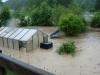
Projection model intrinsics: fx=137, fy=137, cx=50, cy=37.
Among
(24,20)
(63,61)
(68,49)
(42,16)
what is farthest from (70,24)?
(24,20)

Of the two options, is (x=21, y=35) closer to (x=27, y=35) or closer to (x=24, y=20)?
(x=27, y=35)

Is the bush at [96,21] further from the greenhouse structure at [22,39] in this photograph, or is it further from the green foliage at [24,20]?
the greenhouse structure at [22,39]

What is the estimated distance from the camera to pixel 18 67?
1319 millimetres

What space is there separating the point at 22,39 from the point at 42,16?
1109cm

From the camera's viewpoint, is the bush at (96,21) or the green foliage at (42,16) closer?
the bush at (96,21)

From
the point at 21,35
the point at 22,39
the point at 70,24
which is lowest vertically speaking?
the point at 22,39

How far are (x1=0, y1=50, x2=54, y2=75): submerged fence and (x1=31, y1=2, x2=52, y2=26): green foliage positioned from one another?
17.7m

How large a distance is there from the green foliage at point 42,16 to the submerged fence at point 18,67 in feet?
58.0

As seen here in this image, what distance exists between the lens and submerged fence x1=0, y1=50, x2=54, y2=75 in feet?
3.90

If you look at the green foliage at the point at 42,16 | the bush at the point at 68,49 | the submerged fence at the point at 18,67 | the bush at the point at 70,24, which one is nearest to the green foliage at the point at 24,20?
the green foliage at the point at 42,16

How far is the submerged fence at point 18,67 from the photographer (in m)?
1.19

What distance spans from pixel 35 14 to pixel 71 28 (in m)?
8.22

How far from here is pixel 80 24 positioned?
12867 mm

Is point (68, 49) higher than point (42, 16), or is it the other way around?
point (42, 16)
